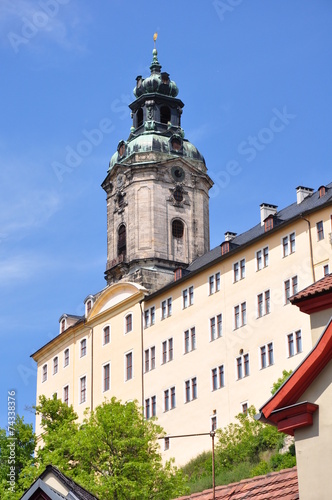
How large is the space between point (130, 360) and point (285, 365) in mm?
18130

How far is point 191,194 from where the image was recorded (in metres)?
90.0

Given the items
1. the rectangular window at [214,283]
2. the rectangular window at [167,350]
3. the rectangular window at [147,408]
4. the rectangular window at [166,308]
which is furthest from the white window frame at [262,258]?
the rectangular window at [147,408]

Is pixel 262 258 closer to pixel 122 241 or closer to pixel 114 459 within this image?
pixel 114 459

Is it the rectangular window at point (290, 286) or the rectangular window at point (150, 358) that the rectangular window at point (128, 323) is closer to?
the rectangular window at point (150, 358)

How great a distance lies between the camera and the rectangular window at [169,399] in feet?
242

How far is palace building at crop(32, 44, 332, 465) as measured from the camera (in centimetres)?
6644

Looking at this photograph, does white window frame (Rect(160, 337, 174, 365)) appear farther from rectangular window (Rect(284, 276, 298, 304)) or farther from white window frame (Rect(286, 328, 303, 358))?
white window frame (Rect(286, 328, 303, 358))

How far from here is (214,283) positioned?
240 feet

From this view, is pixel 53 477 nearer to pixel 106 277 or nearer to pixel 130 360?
pixel 130 360

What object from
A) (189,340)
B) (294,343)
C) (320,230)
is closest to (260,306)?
(294,343)

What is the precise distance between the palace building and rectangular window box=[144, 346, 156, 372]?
10 centimetres

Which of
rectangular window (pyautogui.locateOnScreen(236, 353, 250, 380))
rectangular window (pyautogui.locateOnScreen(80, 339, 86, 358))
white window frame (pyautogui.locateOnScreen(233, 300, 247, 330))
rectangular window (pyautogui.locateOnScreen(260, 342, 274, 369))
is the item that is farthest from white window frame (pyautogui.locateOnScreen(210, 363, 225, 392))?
rectangular window (pyautogui.locateOnScreen(80, 339, 86, 358))

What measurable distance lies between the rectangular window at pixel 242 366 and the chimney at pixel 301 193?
11.5 m

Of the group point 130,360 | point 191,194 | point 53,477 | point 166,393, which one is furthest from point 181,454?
point 53,477
